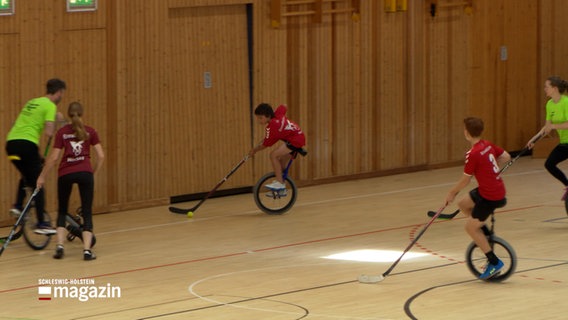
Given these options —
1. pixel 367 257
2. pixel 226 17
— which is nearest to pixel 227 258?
pixel 367 257

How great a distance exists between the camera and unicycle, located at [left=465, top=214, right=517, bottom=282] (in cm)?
1096

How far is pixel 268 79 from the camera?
17391 millimetres

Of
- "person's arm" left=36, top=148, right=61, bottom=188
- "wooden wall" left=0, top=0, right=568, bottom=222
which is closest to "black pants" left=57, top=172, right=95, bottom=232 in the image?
"person's arm" left=36, top=148, right=61, bottom=188

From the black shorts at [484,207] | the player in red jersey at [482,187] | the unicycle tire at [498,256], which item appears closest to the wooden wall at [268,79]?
the unicycle tire at [498,256]

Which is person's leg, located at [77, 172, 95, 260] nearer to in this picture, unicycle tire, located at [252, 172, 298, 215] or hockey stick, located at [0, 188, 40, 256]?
hockey stick, located at [0, 188, 40, 256]

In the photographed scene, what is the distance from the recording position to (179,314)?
10.0m

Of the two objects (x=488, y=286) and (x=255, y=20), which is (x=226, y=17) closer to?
(x=255, y=20)

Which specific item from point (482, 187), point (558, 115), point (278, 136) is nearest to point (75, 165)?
point (278, 136)

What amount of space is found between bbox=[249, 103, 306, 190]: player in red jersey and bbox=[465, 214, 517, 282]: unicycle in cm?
405

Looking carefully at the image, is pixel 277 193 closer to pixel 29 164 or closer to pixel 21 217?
pixel 29 164

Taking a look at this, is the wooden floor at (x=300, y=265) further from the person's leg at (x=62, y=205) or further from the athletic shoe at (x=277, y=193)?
the athletic shoe at (x=277, y=193)

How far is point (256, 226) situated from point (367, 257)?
2437 mm

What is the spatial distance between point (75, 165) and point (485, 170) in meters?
4.34

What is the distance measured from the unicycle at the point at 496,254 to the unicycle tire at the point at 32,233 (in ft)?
15.7
